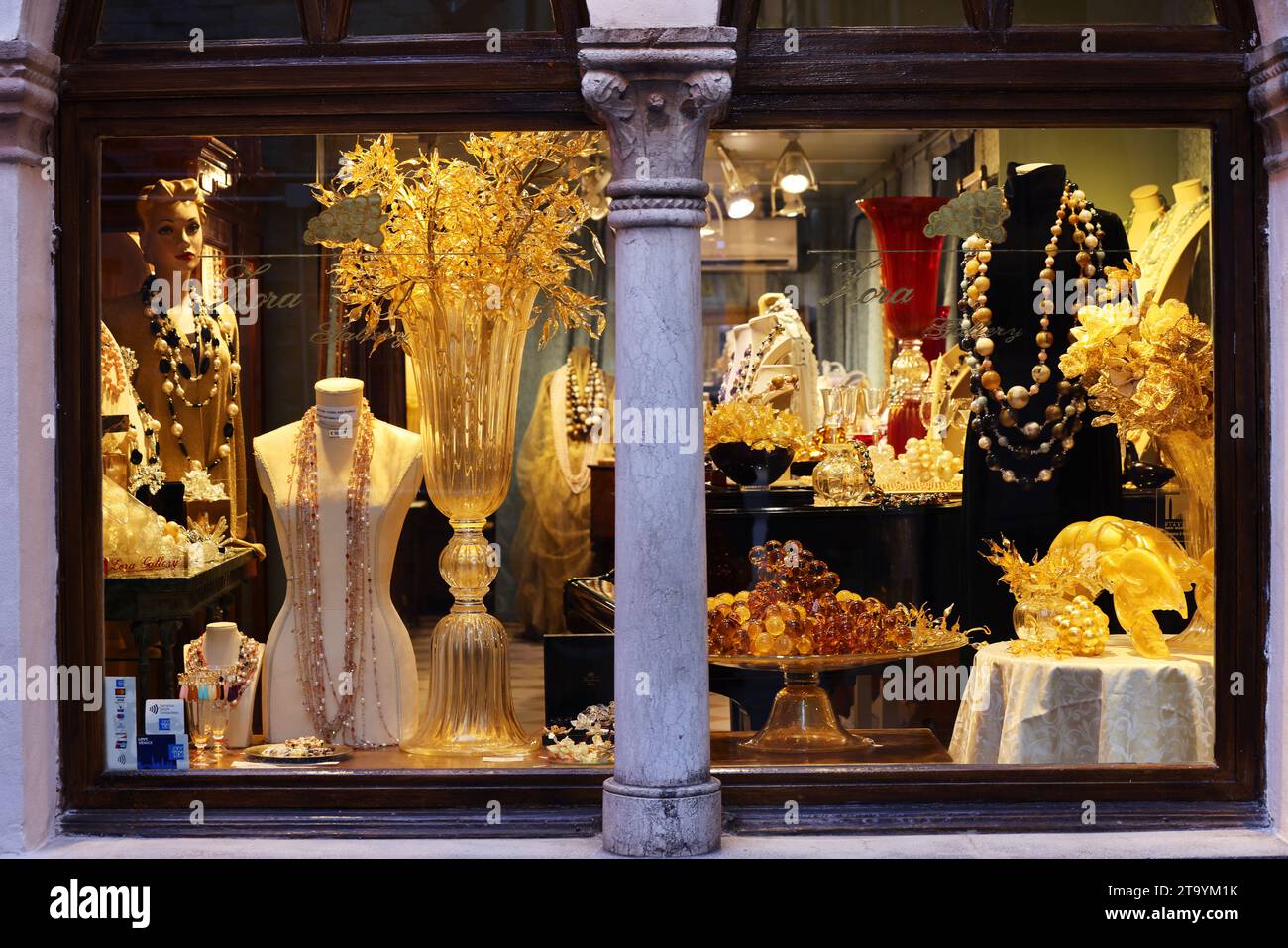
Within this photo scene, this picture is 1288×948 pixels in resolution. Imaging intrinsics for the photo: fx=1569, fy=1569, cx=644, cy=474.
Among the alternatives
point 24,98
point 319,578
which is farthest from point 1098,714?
point 24,98

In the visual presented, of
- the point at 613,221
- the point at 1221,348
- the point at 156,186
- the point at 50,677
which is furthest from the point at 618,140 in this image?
the point at 50,677

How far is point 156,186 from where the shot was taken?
4.53 meters

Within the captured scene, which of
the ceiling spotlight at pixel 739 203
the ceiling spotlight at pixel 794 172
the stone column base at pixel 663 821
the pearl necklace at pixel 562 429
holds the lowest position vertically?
the stone column base at pixel 663 821

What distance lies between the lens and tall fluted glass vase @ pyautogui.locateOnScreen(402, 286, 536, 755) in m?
4.72

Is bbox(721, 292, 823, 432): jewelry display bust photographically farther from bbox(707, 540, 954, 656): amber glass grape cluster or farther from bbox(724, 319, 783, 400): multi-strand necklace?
bbox(707, 540, 954, 656): amber glass grape cluster

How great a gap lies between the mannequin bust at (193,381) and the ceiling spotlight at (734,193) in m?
1.64

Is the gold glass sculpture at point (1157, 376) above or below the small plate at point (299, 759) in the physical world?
above

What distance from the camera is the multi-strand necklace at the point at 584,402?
4.93m

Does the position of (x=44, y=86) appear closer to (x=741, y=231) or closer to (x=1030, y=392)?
(x=741, y=231)

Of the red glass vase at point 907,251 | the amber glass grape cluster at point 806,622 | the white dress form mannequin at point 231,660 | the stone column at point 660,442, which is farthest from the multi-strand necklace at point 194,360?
the red glass vase at point 907,251

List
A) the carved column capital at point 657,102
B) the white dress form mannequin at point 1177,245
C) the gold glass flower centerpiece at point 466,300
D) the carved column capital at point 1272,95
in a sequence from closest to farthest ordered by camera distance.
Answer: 1. the carved column capital at point 657,102
2. the carved column capital at point 1272,95
3. the white dress form mannequin at point 1177,245
4. the gold glass flower centerpiece at point 466,300

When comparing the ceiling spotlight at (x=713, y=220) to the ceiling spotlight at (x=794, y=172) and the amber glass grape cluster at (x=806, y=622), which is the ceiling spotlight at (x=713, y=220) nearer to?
the ceiling spotlight at (x=794, y=172)

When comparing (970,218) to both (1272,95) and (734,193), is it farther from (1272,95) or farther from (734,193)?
(1272,95)
